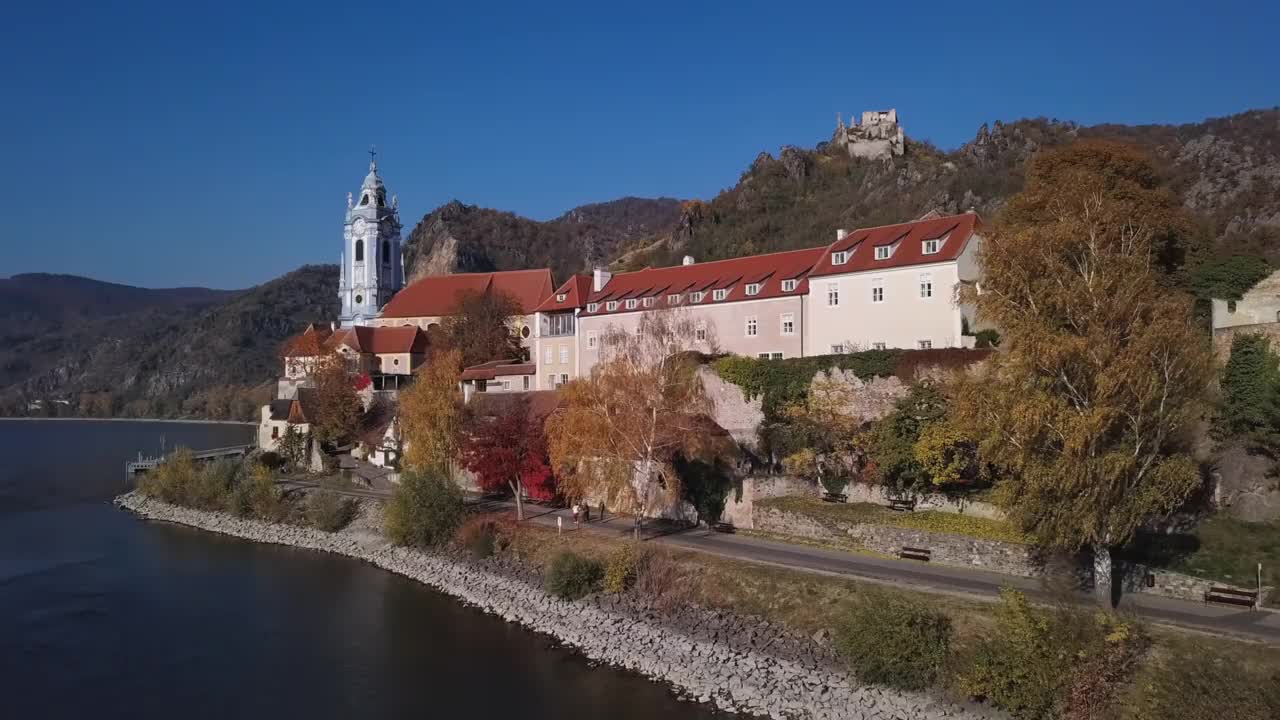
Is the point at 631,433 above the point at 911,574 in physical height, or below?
above

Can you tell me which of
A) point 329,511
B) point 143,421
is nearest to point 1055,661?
point 329,511

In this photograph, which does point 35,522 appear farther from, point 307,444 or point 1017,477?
point 1017,477

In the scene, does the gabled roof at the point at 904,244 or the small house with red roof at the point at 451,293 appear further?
the small house with red roof at the point at 451,293

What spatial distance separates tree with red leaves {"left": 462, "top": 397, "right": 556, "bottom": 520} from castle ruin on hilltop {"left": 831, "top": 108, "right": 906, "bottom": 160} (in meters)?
69.6

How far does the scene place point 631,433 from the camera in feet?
89.4

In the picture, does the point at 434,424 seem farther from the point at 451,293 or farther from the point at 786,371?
the point at 451,293

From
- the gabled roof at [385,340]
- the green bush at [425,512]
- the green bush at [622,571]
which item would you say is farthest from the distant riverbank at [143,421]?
the green bush at [622,571]

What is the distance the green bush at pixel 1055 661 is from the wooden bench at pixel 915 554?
5.95m

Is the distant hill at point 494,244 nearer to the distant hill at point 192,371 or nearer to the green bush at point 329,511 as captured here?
the distant hill at point 192,371

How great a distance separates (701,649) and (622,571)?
4288mm

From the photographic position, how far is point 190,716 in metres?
18.5

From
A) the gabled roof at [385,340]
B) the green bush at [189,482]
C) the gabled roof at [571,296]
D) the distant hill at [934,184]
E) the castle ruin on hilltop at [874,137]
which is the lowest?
the green bush at [189,482]

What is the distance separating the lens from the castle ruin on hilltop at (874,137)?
304 feet

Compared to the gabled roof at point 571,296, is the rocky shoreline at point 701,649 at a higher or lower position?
lower
